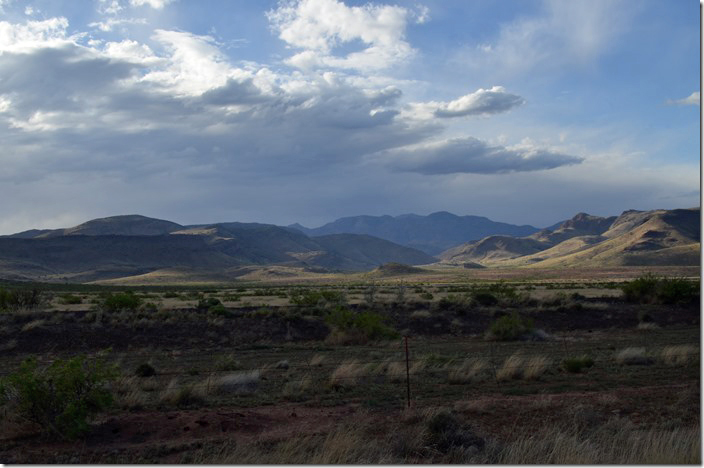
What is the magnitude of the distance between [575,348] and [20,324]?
90.6ft

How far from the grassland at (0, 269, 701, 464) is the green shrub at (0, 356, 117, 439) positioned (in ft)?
1.08

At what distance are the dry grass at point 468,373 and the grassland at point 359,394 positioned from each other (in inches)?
2.5

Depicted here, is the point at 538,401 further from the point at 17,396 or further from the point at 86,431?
the point at 17,396

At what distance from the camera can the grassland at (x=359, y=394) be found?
9.93m

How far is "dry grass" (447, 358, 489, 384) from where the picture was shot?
56.3 feet

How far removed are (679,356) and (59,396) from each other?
1909 cm

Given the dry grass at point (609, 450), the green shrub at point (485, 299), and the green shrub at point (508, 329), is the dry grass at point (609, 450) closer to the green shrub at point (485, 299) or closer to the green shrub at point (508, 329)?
the green shrub at point (508, 329)

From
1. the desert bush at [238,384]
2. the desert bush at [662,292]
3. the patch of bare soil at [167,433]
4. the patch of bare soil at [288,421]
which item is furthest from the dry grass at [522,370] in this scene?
the desert bush at [662,292]

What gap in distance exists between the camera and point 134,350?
28312 millimetres

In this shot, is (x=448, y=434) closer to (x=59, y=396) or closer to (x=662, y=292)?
(x=59, y=396)

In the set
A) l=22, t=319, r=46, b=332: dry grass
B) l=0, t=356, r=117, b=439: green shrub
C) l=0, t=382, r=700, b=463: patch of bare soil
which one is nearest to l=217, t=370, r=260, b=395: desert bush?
l=0, t=382, r=700, b=463: patch of bare soil

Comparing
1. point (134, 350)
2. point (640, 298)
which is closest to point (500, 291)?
point (640, 298)

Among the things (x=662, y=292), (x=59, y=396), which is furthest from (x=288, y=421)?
(x=662, y=292)

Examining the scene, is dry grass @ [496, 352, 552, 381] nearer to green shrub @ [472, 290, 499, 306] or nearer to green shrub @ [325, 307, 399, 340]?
green shrub @ [325, 307, 399, 340]
